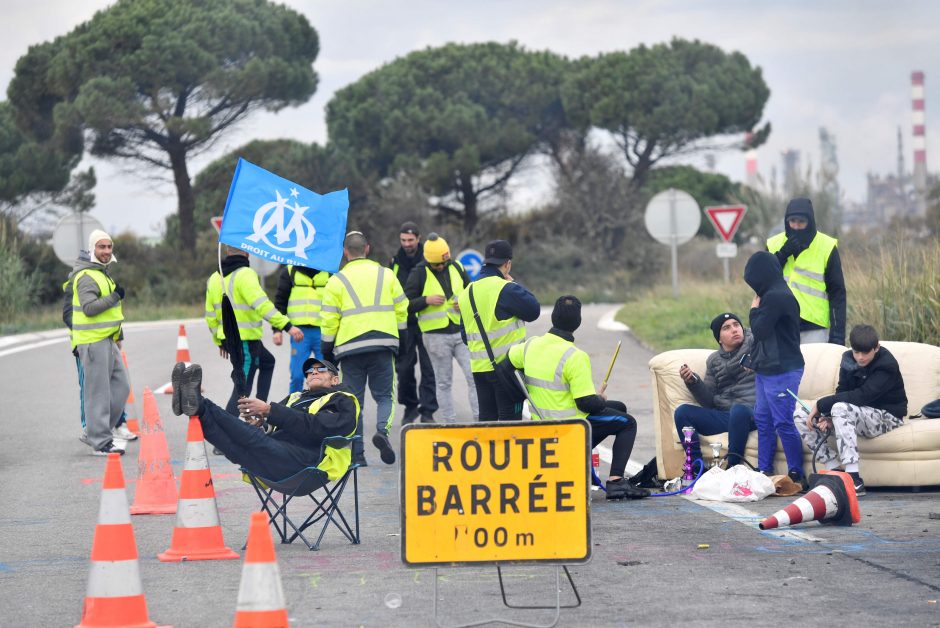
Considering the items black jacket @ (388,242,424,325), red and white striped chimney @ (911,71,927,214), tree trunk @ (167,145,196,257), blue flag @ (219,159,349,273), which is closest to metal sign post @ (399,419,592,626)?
blue flag @ (219,159,349,273)

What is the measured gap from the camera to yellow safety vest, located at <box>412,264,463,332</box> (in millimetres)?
13391

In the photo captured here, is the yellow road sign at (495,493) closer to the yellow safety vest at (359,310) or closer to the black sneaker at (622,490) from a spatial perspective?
the black sneaker at (622,490)

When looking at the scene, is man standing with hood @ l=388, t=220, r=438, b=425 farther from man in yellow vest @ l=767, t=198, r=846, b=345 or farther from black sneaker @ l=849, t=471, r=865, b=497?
black sneaker @ l=849, t=471, r=865, b=497

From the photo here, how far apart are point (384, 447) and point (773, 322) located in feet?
10.7

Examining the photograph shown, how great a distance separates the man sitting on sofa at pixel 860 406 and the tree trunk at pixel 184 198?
43.3 metres

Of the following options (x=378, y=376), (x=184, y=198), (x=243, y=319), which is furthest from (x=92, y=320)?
(x=184, y=198)

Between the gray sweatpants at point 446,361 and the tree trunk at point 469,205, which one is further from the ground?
the tree trunk at point 469,205

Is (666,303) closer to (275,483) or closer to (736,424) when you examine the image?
(736,424)

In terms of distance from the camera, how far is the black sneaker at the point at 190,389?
25.8ft

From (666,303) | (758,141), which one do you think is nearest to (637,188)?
(758,141)

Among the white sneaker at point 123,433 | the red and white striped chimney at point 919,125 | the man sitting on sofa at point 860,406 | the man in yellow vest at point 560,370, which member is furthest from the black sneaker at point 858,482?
the red and white striped chimney at point 919,125

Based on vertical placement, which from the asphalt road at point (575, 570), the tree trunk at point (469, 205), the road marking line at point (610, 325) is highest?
the tree trunk at point (469, 205)

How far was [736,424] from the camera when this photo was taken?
1103cm

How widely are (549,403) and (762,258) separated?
208cm
